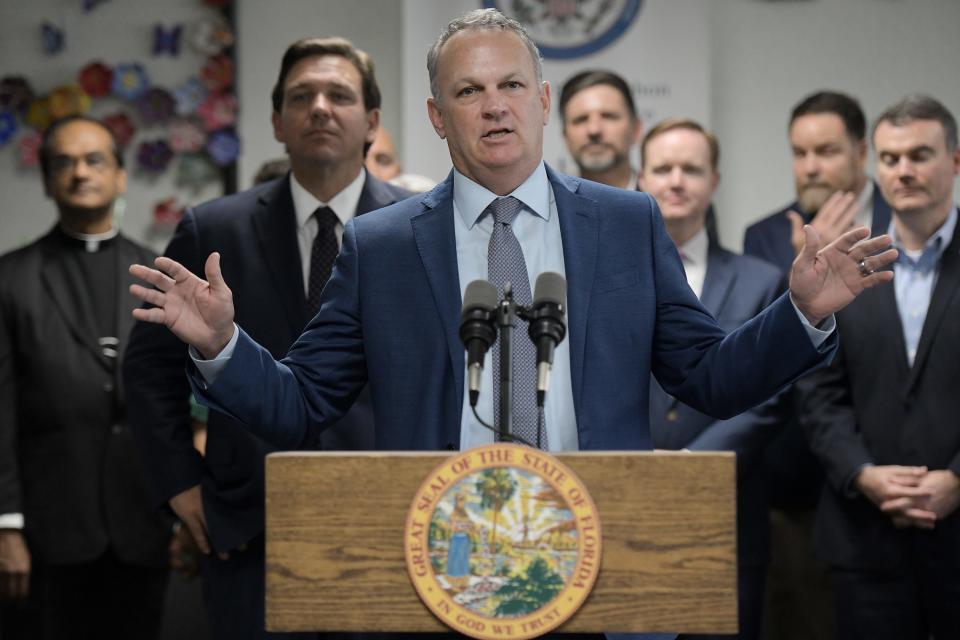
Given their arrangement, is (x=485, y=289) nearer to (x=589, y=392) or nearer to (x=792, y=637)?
(x=589, y=392)

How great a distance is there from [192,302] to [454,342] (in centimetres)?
42

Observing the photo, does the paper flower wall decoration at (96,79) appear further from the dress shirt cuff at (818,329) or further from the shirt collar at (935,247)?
the dress shirt cuff at (818,329)

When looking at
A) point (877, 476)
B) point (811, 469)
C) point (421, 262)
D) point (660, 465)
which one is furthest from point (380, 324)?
point (811, 469)

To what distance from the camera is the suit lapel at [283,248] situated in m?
2.97

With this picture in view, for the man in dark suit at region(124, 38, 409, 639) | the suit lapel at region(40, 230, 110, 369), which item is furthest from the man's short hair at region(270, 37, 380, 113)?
the suit lapel at region(40, 230, 110, 369)

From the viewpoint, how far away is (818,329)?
191 centimetres

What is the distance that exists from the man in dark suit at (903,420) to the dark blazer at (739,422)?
172mm

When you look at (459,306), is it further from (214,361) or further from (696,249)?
(696,249)

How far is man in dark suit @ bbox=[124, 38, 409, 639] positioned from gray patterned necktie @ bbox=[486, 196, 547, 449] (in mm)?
895

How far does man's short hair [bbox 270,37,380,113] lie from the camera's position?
10.7ft

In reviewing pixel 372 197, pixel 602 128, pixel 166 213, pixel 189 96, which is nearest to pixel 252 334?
pixel 372 197

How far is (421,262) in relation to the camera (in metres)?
2.16

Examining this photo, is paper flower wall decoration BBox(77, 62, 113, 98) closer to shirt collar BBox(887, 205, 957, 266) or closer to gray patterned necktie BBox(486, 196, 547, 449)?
shirt collar BBox(887, 205, 957, 266)

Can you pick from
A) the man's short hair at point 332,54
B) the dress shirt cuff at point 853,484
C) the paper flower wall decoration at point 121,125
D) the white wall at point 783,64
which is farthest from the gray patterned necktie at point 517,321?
the paper flower wall decoration at point 121,125
